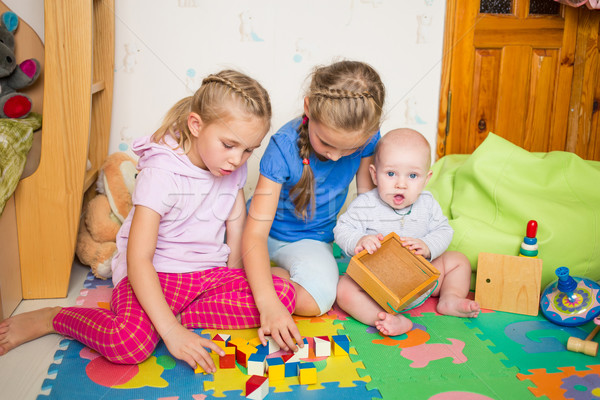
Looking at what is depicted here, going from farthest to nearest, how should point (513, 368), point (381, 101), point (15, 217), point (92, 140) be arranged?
point (92, 140)
point (15, 217)
point (381, 101)
point (513, 368)

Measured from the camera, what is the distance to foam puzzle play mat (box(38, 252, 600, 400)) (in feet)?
3.50

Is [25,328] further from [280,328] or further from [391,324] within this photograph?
[391,324]

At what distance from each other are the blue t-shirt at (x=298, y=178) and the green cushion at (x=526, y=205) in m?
0.37

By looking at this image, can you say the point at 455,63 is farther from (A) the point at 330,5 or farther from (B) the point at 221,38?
(B) the point at 221,38

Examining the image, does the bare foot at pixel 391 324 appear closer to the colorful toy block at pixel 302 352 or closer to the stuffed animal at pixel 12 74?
the colorful toy block at pixel 302 352

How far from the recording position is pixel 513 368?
1166 millimetres

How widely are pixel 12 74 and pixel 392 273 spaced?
1.23m

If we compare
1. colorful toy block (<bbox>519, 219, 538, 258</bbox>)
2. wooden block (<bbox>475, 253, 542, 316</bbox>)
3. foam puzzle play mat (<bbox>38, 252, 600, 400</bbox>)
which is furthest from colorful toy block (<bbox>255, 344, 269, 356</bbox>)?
colorful toy block (<bbox>519, 219, 538, 258</bbox>)

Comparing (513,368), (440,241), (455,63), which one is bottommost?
(513,368)

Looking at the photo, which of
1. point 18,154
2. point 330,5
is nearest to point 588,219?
point 330,5

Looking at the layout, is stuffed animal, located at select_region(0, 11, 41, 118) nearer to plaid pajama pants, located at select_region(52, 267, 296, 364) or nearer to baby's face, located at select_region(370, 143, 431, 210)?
plaid pajama pants, located at select_region(52, 267, 296, 364)

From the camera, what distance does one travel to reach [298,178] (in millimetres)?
1456

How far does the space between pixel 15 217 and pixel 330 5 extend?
131 centimetres

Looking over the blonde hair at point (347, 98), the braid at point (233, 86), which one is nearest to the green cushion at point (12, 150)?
the braid at point (233, 86)
